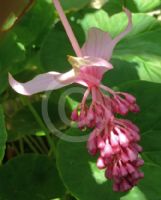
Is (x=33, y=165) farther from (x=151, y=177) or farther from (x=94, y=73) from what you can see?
(x=94, y=73)

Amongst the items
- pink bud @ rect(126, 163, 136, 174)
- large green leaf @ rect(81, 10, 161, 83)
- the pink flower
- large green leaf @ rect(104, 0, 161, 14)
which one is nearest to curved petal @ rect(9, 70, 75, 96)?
the pink flower

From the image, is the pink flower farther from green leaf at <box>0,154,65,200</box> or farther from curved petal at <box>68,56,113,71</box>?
green leaf at <box>0,154,65,200</box>

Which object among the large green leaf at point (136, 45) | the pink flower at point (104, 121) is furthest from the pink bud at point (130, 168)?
the large green leaf at point (136, 45)

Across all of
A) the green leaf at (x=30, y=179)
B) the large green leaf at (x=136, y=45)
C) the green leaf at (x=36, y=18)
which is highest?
the green leaf at (x=36, y=18)

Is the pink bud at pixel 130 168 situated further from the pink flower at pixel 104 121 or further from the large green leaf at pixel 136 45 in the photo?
the large green leaf at pixel 136 45

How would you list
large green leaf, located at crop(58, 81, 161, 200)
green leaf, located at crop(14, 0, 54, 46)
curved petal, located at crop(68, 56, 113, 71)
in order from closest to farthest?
1. curved petal, located at crop(68, 56, 113, 71)
2. large green leaf, located at crop(58, 81, 161, 200)
3. green leaf, located at crop(14, 0, 54, 46)

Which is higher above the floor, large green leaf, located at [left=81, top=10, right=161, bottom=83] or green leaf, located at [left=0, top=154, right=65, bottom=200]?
large green leaf, located at [left=81, top=10, right=161, bottom=83]

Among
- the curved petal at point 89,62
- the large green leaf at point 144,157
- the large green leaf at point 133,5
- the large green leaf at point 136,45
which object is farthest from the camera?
the large green leaf at point 133,5

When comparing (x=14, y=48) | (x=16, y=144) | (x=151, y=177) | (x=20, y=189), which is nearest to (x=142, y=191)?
(x=151, y=177)
